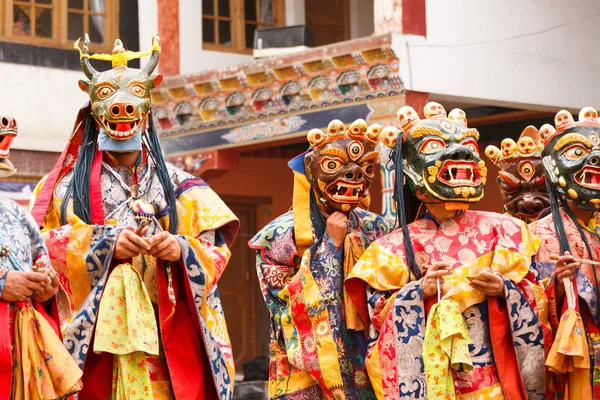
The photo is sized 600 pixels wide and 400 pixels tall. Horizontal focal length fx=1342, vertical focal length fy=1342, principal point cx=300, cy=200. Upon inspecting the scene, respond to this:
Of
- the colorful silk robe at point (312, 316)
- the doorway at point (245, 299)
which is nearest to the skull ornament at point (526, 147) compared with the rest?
the colorful silk robe at point (312, 316)

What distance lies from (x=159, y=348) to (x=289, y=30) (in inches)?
248

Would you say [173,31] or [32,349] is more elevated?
[173,31]

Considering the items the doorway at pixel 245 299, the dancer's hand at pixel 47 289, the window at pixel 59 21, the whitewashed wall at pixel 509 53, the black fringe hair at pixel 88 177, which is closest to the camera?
the dancer's hand at pixel 47 289

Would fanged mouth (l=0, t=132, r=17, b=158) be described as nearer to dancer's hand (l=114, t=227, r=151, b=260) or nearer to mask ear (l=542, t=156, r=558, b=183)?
dancer's hand (l=114, t=227, r=151, b=260)

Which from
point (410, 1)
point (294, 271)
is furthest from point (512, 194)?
point (410, 1)

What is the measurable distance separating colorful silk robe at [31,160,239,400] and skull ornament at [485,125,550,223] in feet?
5.52

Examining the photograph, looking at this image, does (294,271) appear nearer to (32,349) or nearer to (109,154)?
(109,154)

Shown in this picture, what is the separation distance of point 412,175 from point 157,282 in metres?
A: 1.24

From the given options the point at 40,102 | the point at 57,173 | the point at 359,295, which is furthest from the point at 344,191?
the point at 40,102

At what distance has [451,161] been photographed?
19.2 feet

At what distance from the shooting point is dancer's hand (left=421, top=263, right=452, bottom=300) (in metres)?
5.60

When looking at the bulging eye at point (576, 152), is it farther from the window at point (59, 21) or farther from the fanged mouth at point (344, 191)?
the window at point (59, 21)

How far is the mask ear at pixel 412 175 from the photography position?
19.4 feet

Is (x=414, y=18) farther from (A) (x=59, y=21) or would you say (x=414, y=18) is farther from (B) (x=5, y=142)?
(B) (x=5, y=142)
